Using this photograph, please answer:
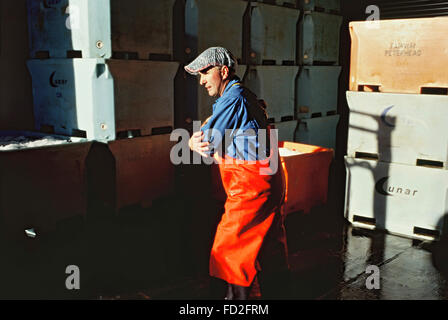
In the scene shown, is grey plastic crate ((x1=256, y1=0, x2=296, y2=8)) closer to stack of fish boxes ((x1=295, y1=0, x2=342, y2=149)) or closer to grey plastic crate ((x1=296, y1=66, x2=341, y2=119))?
stack of fish boxes ((x1=295, y1=0, x2=342, y2=149))

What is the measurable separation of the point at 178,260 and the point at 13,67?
11.2ft

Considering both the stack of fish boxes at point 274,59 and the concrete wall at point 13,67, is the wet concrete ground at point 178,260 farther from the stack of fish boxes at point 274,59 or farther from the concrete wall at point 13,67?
the stack of fish boxes at point 274,59

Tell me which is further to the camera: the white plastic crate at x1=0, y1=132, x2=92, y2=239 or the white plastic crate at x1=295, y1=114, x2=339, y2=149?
the white plastic crate at x1=295, y1=114, x2=339, y2=149

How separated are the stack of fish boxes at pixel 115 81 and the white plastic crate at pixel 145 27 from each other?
0.04 ft

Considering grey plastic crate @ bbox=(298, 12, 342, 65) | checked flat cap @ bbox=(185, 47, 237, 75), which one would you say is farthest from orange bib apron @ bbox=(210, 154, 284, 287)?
grey plastic crate @ bbox=(298, 12, 342, 65)

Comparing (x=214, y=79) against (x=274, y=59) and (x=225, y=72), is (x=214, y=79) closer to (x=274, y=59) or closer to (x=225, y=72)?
(x=225, y=72)

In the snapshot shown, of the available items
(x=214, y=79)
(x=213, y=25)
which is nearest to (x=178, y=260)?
(x=214, y=79)

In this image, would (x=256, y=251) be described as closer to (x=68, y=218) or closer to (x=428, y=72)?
(x=68, y=218)

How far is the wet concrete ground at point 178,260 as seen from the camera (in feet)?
12.9

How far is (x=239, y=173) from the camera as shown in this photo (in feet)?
10.8

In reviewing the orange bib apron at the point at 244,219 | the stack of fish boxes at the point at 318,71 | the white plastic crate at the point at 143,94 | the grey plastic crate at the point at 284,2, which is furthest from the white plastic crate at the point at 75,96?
the stack of fish boxes at the point at 318,71

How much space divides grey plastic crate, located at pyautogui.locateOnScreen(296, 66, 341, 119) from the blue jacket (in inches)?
179

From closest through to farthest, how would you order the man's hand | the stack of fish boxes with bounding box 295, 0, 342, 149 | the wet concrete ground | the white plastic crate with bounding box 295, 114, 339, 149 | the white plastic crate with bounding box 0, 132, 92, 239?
the man's hand < the wet concrete ground < the white plastic crate with bounding box 0, 132, 92, 239 < the stack of fish boxes with bounding box 295, 0, 342, 149 < the white plastic crate with bounding box 295, 114, 339, 149

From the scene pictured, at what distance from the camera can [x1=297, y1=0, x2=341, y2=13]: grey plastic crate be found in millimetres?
7424
